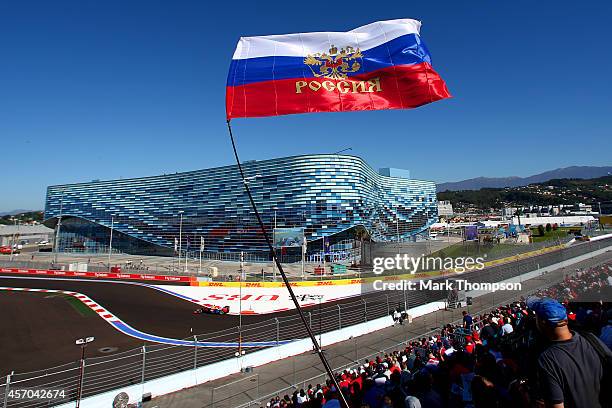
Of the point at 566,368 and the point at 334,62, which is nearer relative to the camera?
the point at 566,368

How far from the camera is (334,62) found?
20.3ft

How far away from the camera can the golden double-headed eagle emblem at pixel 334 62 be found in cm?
615

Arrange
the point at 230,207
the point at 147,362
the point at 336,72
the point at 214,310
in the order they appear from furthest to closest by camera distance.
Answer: the point at 230,207
the point at 214,310
the point at 147,362
the point at 336,72

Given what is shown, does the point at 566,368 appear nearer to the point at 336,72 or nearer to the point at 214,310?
the point at 336,72

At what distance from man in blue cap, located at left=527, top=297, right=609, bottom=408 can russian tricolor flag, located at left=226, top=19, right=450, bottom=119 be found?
4918mm

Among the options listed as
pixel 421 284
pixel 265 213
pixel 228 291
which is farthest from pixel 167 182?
pixel 421 284

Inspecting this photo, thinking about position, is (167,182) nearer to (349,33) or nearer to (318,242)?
(318,242)

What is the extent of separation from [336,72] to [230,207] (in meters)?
58.1

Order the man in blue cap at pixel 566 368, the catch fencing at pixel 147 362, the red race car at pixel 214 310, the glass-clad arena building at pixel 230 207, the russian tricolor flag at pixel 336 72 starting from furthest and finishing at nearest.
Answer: the glass-clad arena building at pixel 230 207 < the red race car at pixel 214 310 < the catch fencing at pixel 147 362 < the russian tricolor flag at pixel 336 72 < the man in blue cap at pixel 566 368

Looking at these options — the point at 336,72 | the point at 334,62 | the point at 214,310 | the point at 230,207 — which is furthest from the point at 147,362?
the point at 230,207

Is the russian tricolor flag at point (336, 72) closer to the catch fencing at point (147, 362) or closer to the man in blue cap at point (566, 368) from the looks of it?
the man in blue cap at point (566, 368)

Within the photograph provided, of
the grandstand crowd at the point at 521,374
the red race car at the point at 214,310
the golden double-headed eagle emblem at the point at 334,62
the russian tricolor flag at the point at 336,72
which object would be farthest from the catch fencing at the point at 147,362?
the golden double-headed eagle emblem at the point at 334,62

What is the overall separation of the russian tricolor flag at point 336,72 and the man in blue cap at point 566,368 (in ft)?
16.1

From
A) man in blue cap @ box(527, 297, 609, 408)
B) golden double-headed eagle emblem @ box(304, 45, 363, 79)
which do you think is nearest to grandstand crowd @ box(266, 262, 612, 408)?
man in blue cap @ box(527, 297, 609, 408)
